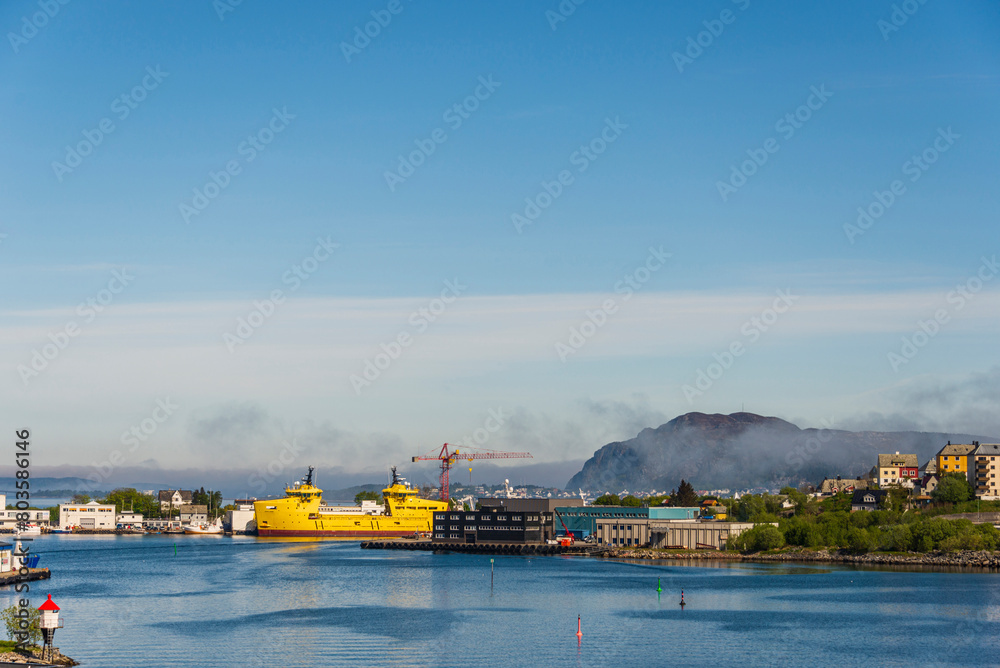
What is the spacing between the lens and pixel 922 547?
75.8m

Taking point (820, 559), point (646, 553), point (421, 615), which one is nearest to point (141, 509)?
point (646, 553)

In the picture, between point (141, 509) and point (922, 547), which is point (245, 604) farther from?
point (141, 509)

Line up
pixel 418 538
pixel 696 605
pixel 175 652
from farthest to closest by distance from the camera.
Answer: pixel 418 538 → pixel 696 605 → pixel 175 652

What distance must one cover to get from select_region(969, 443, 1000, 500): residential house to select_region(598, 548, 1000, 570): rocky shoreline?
25897 mm

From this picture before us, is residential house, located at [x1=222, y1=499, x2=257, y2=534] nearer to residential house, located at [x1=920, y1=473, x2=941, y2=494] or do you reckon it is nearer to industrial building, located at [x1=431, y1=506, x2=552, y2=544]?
industrial building, located at [x1=431, y1=506, x2=552, y2=544]

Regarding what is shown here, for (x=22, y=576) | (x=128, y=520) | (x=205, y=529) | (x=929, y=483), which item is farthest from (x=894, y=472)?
(x=22, y=576)

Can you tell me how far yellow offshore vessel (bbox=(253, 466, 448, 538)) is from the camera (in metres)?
118

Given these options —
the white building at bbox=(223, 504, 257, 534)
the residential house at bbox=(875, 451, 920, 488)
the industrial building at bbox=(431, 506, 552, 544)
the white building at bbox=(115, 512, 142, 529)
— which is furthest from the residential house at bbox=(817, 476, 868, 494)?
the white building at bbox=(115, 512, 142, 529)

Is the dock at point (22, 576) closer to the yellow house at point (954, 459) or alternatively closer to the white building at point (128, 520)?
the white building at point (128, 520)

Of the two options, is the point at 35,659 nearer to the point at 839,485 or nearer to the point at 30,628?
the point at 30,628

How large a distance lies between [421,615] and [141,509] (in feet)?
360

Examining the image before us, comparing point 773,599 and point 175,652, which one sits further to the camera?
point 773,599

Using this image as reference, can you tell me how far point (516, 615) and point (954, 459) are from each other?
74.9 metres

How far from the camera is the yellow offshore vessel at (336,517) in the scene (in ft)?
386
